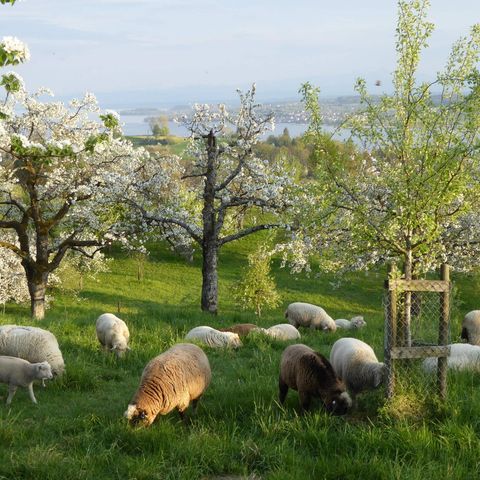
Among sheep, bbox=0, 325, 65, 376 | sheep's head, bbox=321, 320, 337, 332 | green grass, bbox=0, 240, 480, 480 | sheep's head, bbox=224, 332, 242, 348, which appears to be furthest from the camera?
sheep's head, bbox=321, 320, 337, 332

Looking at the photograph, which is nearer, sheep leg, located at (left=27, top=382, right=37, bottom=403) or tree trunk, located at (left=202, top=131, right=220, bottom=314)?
sheep leg, located at (left=27, top=382, right=37, bottom=403)

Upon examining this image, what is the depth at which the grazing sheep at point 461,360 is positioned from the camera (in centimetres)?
1152

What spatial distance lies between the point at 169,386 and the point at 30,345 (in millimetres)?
4338

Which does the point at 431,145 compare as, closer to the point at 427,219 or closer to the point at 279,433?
the point at 427,219

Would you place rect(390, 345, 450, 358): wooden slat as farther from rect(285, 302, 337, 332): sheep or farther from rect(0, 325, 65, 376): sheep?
rect(285, 302, 337, 332): sheep

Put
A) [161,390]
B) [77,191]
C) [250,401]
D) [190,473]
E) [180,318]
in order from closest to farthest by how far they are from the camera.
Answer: [190,473] < [161,390] < [250,401] < [180,318] < [77,191]

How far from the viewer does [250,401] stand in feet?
32.3

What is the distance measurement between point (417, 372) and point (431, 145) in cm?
403

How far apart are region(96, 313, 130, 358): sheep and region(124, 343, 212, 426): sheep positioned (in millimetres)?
3761

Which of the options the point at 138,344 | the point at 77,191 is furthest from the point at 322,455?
the point at 77,191

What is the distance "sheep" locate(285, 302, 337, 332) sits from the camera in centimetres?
2255

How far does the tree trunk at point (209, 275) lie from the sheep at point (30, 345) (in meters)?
11.7

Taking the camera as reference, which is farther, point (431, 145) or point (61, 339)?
point (61, 339)

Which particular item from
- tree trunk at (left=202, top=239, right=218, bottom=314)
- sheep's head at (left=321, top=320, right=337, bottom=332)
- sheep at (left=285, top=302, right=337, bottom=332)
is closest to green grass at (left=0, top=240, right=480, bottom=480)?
sheep's head at (left=321, top=320, right=337, bottom=332)
